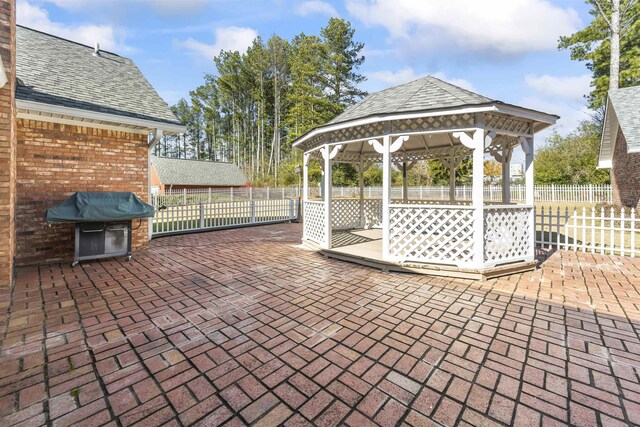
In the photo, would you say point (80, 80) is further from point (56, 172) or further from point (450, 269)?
point (450, 269)

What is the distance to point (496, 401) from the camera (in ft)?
6.40

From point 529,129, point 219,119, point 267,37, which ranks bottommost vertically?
point 529,129

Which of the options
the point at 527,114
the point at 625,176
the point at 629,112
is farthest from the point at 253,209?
the point at 625,176

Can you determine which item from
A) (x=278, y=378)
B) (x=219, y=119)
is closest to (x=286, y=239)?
(x=278, y=378)

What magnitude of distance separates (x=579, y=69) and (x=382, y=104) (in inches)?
959

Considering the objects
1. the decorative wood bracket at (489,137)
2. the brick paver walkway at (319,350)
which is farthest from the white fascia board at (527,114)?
the brick paver walkway at (319,350)

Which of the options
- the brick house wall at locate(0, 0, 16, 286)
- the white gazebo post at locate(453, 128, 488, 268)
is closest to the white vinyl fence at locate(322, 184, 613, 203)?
the white gazebo post at locate(453, 128, 488, 268)

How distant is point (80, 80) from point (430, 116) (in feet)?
25.2

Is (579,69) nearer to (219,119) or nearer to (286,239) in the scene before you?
(286,239)

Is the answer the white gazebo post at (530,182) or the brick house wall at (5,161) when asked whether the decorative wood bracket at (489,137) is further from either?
the brick house wall at (5,161)

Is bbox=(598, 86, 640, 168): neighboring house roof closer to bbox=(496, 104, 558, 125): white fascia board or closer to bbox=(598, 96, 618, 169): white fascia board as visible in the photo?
bbox=(598, 96, 618, 169): white fascia board

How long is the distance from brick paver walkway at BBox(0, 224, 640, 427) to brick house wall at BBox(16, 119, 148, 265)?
3.36 ft

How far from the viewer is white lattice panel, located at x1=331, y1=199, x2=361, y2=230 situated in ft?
32.3

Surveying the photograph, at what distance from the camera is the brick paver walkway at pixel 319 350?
1876 mm
